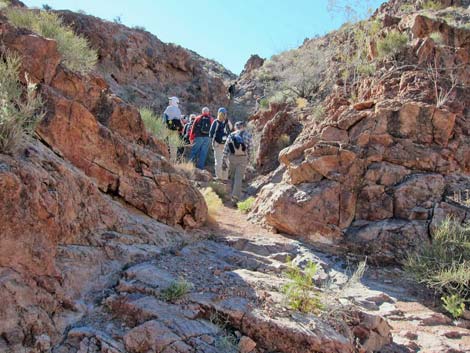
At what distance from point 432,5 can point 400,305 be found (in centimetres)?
1266

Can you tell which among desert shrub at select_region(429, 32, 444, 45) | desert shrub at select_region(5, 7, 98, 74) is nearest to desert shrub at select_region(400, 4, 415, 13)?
desert shrub at select_region(429, 32, 444, 45)

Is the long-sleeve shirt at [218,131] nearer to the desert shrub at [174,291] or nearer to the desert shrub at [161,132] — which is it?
the desert shrub at [161,132]

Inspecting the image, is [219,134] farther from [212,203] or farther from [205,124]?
[212,203]

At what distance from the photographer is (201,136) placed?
10.1 m

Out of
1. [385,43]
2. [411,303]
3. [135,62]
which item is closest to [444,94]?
[385,43]

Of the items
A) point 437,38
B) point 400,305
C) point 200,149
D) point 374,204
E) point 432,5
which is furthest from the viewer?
point 432,5

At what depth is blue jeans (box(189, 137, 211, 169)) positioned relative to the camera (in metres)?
10.2

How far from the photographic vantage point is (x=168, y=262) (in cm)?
407

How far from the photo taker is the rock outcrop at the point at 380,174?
582 cm

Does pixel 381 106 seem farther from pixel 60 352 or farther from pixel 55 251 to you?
pixel 60 352

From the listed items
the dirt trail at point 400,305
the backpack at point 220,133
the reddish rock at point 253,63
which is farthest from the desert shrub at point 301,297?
the reddish rock at point 253,63

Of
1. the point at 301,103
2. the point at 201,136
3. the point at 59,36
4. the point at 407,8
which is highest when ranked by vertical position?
the point at 407,8

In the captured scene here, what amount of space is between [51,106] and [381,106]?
4826 millimetres

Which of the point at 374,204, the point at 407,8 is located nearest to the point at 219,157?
the point at 374,204
